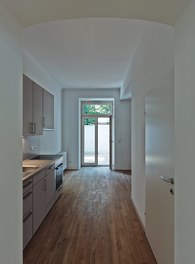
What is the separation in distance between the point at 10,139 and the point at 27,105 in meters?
2.18

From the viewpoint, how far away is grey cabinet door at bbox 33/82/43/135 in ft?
13.5

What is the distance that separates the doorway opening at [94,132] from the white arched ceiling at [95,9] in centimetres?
737

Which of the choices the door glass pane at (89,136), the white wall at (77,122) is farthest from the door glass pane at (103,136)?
Answer: the white wall at (77,122)

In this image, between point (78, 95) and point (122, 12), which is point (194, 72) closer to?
point (122, 12)

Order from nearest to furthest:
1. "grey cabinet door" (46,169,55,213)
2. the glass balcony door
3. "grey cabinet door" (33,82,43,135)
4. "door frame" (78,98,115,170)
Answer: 1. "grey cabinet door" (46,169,55,213)
2. "grey cabinet door" (33,82,43,135)
3. "door frame" (78,98,115,170)
4. the glass balcony door

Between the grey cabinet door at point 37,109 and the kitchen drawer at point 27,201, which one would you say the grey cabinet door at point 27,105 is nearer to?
the grey cabinet door at point 37,109

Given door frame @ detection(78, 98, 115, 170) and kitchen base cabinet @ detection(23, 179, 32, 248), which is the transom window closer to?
door frame @ detection(78, 98, 115, 170)

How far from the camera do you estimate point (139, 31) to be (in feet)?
11.5

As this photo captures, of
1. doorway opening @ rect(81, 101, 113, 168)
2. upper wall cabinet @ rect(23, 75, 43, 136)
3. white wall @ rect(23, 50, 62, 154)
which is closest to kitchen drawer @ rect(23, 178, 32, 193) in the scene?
upper wall cabinet @ rect(23, 75, 43, 136)

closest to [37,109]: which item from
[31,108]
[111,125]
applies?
[31,108]

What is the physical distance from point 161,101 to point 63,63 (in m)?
3.48

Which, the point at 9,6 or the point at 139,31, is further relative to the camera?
Answer: the point at 139,31

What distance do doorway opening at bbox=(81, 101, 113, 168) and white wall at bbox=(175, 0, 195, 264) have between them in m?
7.39

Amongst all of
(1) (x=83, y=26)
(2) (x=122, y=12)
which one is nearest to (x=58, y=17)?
(2) (x=122, y=12)
